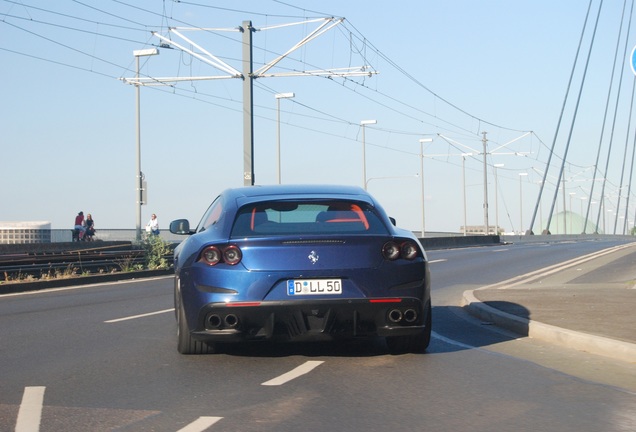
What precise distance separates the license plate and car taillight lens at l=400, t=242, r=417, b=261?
2.26 ft

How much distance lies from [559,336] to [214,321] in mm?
3627

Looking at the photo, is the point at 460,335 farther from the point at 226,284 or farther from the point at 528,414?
the point at 528,414

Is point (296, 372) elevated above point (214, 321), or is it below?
below

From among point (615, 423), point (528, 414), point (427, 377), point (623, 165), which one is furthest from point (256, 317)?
point (623, 165)

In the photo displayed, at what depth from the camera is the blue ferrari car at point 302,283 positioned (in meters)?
7.49

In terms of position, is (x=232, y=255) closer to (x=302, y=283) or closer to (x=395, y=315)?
(x=302, y=283)

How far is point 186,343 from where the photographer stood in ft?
27.2

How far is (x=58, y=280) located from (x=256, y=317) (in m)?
13.5

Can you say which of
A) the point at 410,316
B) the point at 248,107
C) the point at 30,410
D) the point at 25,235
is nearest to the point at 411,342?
the point at 410,316

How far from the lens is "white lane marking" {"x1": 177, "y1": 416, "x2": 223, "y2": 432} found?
552cm

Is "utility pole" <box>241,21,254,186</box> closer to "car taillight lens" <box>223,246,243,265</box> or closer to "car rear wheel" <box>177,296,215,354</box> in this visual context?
"car rear wheel" <box>177,296,215,354</box>

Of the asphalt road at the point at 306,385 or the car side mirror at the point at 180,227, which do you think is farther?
the car side mirror at the point at 180,227

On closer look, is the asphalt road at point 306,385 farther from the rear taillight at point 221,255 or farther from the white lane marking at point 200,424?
the rear taillight at point 221,255

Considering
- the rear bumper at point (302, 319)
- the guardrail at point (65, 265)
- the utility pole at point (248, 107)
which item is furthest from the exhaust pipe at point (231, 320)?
the utility pole at point (248, 107)
